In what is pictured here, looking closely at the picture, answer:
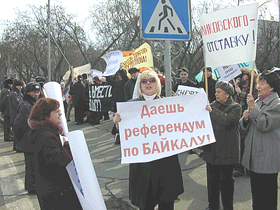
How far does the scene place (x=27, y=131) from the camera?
4379 millimetres

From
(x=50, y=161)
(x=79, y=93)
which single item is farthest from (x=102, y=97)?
(x=50, y=161)

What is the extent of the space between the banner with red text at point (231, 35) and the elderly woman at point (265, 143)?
1.50ft

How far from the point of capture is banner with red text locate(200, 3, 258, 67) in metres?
3.33

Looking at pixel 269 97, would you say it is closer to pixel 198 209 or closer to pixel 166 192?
pixel 166 192

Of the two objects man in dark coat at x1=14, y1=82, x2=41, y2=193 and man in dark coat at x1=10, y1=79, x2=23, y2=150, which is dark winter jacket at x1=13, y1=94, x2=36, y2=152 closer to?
man in dark coat at x1=14, y1=82, x2=41, y2=193

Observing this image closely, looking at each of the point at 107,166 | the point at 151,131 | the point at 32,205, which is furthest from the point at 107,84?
the point at 151,131

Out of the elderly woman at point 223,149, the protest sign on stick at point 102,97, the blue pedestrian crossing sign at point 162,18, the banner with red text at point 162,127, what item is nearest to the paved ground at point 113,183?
the elderly woman at point 223,149

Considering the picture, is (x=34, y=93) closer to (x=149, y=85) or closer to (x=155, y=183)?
(x=149, y=85)

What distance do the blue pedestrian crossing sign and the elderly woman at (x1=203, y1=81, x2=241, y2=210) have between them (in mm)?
1008

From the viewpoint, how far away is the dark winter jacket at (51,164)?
2.44m

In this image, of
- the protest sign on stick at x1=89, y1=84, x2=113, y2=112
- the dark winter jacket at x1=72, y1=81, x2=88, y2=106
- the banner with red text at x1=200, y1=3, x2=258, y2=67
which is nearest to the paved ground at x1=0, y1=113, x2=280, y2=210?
the banner with red text at x1=200, y1=3, x2=258, y2=67

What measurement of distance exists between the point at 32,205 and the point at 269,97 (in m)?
3.58

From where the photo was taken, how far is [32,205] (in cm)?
410

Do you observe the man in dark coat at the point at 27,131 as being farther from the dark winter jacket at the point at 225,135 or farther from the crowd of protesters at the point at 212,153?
the dark winter jacket at the point at 225,135
